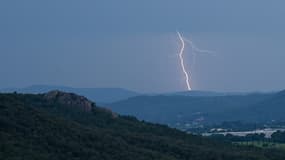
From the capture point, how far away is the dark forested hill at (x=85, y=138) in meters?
40.9

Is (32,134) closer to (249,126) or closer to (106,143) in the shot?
(106,143)

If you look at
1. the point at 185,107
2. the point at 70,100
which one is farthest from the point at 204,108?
the point at 70,100

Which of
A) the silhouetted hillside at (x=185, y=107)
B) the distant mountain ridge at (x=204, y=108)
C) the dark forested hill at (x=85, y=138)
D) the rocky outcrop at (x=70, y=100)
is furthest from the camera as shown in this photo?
the silhouetted hillside at (x=185, y=107)

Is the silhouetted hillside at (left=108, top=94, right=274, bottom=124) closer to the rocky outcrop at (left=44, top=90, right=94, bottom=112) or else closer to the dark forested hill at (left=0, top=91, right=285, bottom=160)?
the rocky outcrop at (left=44, top=90, right=94, bottom=112)

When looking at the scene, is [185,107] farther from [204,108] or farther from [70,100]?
[70,100]

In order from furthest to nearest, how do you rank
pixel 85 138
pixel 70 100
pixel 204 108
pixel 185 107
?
pixel 185 107 < pixel 204 108 < pixel 70 100 < pixel 85 138

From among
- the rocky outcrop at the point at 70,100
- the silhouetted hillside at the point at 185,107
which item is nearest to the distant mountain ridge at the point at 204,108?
the silhouetted hillside at the point at 185,107

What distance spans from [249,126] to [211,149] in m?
69.6

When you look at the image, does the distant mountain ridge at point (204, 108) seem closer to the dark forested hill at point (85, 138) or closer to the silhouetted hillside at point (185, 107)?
the silhouetted hillside at point (185, 107)

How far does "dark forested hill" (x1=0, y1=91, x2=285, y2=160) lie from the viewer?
40938 millimetres

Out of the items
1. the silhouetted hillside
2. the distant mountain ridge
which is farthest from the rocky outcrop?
the silhouetted hillside

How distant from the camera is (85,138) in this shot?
150ft

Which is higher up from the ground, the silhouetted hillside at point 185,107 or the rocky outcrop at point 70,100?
the silhouetted hillside at point 185,107

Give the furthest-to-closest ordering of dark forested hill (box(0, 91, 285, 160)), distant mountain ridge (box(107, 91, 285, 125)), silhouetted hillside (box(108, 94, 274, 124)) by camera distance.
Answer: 1. silhouetted hillside (box(108, 94, 274, 124))
2. distant mountain ridge (box(107, 91, 285, 125))
3. dark forested hill (box(0, 91, 285, 160))
